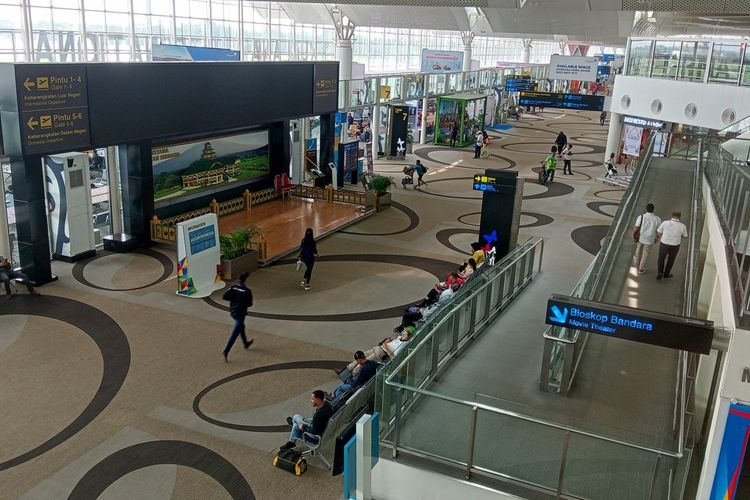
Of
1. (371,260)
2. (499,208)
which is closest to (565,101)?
(499,208)

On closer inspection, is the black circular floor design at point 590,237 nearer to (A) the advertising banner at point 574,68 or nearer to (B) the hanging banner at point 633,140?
(B) the hanging banner at point 633,140

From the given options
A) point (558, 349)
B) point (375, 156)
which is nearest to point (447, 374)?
point (558, 349)

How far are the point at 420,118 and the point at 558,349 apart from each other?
3002cm

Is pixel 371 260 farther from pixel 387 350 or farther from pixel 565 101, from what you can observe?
pixel 565 101

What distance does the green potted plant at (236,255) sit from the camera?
1545 centimetres

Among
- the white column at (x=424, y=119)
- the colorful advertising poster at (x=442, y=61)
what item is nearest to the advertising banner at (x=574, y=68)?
the colorful advertising poster at (x=442, y=61)

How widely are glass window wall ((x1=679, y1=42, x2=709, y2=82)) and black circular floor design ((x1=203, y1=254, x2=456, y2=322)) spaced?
1517 centimetres

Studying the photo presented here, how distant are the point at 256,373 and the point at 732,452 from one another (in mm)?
7167

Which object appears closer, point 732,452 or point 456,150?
point 732,452

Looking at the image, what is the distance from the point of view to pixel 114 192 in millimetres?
17672

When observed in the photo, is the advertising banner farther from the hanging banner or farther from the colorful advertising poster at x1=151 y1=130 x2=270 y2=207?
the colorful advertising poster at x1=151 y1=130 x2=270 y2=207

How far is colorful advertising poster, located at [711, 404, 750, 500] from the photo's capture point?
6090 millimetres

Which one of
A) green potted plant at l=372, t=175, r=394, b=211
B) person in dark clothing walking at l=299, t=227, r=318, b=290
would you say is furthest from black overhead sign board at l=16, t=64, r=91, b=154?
green potted plant at l=372, t=175, r=394, b=211

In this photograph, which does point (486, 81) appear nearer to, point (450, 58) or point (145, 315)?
point (450, 58)
